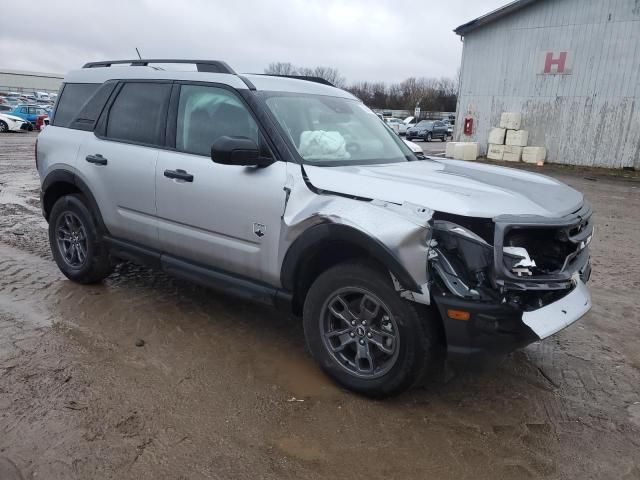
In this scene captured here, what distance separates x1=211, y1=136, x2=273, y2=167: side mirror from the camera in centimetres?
330

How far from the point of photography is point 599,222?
8.73m

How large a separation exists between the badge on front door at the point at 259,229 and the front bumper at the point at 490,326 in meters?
1.25

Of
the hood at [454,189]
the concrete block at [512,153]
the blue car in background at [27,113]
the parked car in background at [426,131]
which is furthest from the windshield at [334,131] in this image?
the parked car in background at [426,131]

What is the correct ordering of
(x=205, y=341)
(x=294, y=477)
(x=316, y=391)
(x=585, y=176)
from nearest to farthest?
(x=294, y=477) → (x=316, y=391) → (x=205, y=341) → (x=585, y=176)

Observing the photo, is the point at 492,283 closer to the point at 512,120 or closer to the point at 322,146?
the point at 322,146

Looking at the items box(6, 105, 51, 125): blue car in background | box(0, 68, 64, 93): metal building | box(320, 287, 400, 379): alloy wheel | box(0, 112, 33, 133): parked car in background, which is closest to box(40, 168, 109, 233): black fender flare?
box(320, 287, 400, 379): alloy wheel

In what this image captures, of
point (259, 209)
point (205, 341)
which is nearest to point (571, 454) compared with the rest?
point (259, 209)

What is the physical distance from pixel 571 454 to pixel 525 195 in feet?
4.74

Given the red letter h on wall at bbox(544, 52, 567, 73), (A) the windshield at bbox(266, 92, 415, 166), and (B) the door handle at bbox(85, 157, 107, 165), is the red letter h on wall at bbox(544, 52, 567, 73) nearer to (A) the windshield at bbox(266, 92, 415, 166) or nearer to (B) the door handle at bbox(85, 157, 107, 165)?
(A) the windshield at bbox(266, 92, 415, 166)

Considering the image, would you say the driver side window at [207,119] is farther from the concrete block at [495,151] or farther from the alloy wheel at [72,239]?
the concrete block at [495,151]

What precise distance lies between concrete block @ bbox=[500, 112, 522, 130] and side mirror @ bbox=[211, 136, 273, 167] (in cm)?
1690

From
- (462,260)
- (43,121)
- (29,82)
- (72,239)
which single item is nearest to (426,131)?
(43,121)

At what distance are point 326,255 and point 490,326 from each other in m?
1.12

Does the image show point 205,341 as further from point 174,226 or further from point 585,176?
point 585,176
